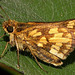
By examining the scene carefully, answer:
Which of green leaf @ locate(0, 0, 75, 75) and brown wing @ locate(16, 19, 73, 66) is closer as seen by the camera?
brown wing @ locate(16, 19, 73, 66)

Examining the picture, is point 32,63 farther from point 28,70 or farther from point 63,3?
point 63,3

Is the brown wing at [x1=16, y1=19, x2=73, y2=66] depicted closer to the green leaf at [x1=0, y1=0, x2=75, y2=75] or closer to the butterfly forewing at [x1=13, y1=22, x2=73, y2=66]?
the butterfly forewing at [x1=13, y1=22, x2=73, y2=66]

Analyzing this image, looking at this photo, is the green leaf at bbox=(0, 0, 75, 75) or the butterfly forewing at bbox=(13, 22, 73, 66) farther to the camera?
the green leaf at bbox=(0, 0, 75, 75)

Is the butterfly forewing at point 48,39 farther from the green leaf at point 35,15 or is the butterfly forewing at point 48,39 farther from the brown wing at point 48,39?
the green leaf at point 35,15

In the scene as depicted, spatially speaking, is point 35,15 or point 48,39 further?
point 35,15

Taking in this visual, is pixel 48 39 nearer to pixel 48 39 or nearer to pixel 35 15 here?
pixel 48 39

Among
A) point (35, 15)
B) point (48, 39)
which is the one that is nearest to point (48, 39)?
point (48, 39)

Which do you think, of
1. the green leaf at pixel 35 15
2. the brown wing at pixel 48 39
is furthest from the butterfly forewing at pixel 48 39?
the green leaf at pixel 35 15

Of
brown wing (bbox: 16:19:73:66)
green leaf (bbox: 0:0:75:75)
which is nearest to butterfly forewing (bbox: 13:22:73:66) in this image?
brown wing (bbox: 16:19:73:66)

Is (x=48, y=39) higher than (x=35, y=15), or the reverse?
(x=35, y=15)
